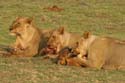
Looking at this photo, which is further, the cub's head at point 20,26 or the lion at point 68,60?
the cub's head at point 20,26

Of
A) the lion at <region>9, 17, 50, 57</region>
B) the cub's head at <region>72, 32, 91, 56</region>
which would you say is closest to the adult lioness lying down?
the cub's head at <region>72, 32, 91, 56</region>

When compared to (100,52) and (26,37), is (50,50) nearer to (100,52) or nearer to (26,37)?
(26,37)

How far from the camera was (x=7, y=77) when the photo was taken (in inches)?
342

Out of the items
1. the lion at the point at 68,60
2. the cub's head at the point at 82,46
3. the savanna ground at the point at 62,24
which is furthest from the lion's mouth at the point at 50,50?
the cub's head at the point at 82,46

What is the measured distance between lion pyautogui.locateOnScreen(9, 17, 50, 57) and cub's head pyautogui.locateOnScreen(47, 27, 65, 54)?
0.73m

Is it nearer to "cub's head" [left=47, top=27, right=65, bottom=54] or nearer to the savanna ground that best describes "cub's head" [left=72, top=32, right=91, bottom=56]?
the savanna ground

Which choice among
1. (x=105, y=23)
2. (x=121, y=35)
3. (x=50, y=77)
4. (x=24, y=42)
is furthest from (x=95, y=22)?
(x=50, y=77)

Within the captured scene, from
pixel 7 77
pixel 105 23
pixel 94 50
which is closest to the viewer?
pixel 7 77

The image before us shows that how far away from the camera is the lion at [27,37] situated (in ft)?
39.4

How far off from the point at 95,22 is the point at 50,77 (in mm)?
13314

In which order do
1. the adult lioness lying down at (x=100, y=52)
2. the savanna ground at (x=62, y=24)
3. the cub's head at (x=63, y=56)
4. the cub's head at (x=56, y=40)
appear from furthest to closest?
1. the cub's head at (x=56, y=40)
2. the cub's head at (x=63, y=56)
3. the adult lioness lying down at (x=100, y=52)
4. the savanna ground at (x=62, y=24)

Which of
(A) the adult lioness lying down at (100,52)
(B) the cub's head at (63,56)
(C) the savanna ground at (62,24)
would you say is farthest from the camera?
(B) the cub's head at (63,56)

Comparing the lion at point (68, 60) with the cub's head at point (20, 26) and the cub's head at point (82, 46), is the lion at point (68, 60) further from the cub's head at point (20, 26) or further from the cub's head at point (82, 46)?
the cub's head at point (20, 26)

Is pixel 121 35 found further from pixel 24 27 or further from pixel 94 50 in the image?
pixel 94 50
